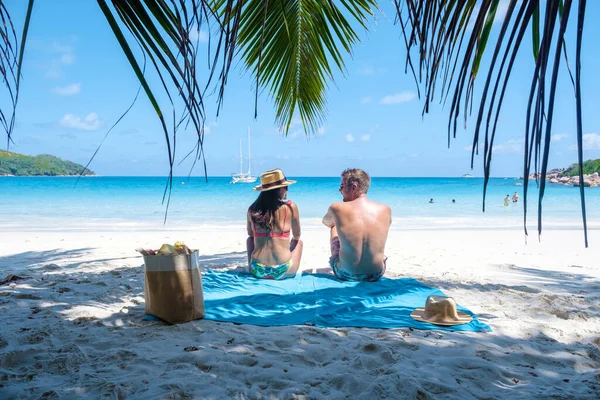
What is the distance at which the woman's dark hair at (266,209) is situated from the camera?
4.23 meters

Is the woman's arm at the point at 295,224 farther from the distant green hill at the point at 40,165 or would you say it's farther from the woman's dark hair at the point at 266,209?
the distant green hill at the point at 40,165

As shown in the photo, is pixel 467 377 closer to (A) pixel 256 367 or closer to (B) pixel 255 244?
(A) pixel 256 367

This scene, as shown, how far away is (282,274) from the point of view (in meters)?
4.32

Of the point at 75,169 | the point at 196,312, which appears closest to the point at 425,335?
the point at 196,312

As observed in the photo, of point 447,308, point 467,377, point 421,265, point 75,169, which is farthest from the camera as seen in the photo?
point 75,169

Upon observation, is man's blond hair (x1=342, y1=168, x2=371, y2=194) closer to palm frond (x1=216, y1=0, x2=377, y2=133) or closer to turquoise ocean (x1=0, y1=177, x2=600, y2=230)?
palm frond (x1=216, y1=0, x2=377, y2=133)

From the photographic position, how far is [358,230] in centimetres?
406

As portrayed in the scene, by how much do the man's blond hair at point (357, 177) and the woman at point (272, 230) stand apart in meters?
0.57

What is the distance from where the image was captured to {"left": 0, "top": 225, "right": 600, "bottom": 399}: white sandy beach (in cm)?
203

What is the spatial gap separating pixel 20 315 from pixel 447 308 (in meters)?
2.81

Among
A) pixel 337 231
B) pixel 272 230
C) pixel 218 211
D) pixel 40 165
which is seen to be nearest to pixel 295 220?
pixel 272 230

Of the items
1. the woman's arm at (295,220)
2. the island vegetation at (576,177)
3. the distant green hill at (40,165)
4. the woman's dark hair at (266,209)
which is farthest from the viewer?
the distant green hill at (40,165)

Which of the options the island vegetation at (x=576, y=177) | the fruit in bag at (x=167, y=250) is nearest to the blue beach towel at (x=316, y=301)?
the fruit in bag at (x=167, y=250)

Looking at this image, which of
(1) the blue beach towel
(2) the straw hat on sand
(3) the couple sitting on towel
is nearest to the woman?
(3) the couple sitting on towel
